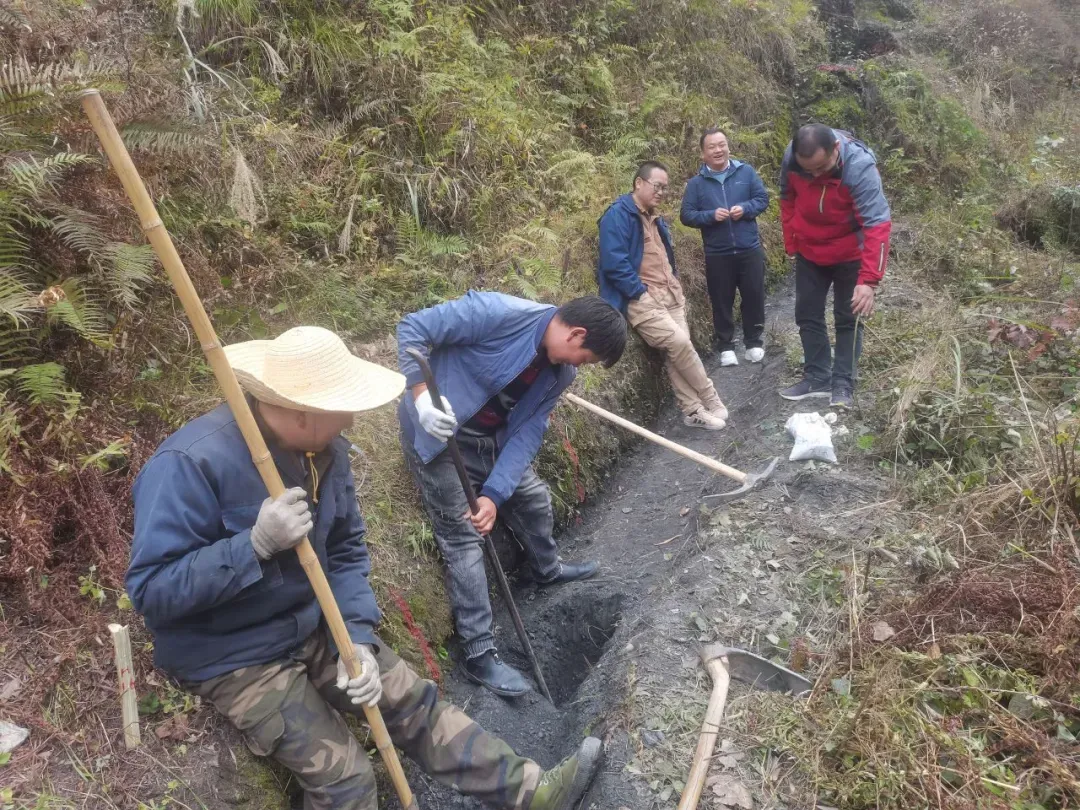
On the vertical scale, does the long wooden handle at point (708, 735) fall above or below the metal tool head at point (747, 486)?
above

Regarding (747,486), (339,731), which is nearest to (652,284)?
(747,486)

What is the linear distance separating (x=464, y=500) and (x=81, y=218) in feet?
8.49

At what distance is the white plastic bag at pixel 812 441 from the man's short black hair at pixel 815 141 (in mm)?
2089

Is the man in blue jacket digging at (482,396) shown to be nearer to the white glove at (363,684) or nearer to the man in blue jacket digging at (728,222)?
the white glove at (363,684)

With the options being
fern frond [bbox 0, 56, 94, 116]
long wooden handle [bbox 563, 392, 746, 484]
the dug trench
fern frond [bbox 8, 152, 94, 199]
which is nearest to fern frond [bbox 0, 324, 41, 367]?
fern frond [bbox 8, 152, 94, 199]

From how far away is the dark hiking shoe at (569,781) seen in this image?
10.0 ft

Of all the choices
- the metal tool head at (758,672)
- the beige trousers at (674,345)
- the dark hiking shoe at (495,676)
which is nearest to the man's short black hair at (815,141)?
the beige trousers at (674,345)

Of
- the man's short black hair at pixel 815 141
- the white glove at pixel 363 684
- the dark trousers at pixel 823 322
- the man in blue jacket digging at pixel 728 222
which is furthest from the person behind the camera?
the man in blue jacket digging at pixel 728 222

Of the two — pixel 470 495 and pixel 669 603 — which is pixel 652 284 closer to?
pixel 669 603

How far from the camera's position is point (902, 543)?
408 centimetres

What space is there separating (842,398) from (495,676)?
403 centimetres

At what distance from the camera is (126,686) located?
278 cm

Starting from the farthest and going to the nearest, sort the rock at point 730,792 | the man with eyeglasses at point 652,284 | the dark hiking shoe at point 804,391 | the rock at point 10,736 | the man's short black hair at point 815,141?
the man with eyeglasses at point 652,284, the dark hiking shoe at point 804,391, the man's short black hair at point 815,141, the rock at point 730,792, the rock at point 10,736

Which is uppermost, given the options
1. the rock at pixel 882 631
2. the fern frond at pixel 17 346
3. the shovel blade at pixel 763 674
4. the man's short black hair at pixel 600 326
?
the fern frond at pixel 17 346
